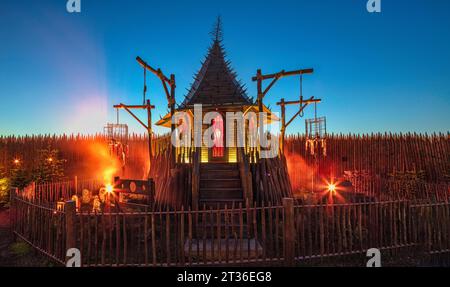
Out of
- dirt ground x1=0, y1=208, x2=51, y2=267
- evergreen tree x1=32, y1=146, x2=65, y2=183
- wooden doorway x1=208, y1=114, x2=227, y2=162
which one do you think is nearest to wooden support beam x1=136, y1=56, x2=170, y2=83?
wooden doorway x1=208, y1=114, x2=227, y2=162

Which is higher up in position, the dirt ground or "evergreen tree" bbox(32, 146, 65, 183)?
"evergreen tree" bbox(32, 146, 65, 183)

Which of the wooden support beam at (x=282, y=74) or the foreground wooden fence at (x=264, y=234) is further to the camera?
A: the wooden support beam at (x=282, y=74)

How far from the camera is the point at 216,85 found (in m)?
12.6

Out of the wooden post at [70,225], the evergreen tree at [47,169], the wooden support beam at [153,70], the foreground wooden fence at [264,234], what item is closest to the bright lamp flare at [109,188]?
the foreground wooden fence at [264,234]

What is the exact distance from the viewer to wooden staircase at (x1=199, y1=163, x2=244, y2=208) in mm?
7832

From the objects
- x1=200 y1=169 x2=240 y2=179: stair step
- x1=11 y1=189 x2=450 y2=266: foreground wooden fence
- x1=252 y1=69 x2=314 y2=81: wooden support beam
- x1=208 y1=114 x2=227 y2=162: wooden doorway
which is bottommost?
x1=11 y1=189 x2=450 y2=266: foreground wooden fence

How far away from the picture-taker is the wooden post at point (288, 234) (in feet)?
17.3

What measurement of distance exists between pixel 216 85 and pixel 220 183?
6155 mm

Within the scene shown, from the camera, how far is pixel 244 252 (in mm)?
5676

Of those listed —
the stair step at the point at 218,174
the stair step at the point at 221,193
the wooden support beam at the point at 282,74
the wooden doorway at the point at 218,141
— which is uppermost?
the wooden support beam at the point at 282,74

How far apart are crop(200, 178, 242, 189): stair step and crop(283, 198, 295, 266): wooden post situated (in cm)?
327

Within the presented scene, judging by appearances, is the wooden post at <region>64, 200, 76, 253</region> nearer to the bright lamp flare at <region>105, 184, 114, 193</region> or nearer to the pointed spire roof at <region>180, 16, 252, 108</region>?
the bright lamp flare at <region>105, 184, 114, 193</region>

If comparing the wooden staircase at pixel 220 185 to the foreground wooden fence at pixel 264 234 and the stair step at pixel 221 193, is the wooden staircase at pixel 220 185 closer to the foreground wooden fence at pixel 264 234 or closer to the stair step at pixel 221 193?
the stair step at pixel 221 193

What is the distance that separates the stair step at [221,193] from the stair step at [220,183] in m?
0.27
